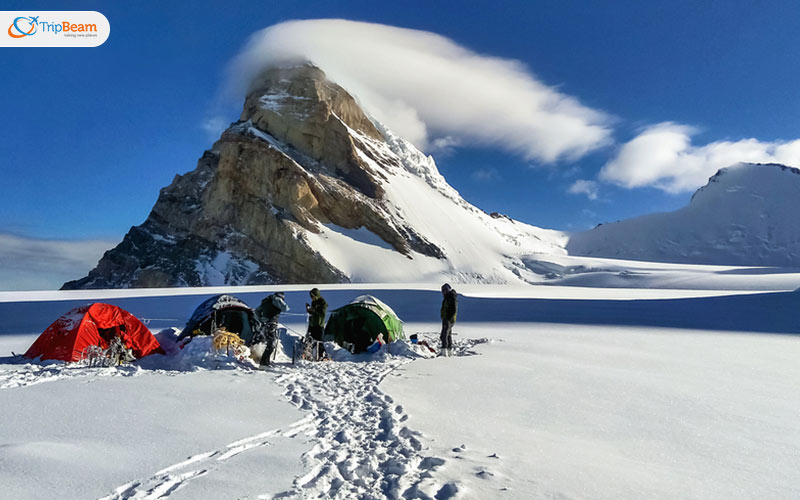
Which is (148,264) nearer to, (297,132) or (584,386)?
(297,132)

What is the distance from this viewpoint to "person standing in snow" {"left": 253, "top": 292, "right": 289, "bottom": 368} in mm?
10227

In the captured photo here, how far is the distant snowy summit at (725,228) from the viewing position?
119 metres

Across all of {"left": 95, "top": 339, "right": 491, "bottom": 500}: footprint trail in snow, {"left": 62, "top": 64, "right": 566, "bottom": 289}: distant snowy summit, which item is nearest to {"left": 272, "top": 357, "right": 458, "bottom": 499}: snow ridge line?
{"left": 95, "top": 339, "right": 491, "bottom": 500}: footprint trail in snow

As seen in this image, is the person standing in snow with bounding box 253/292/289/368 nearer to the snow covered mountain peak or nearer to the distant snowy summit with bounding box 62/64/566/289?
the distant snowy summit with bounding box 62/64/566/289

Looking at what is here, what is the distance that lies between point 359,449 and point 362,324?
27.8ft

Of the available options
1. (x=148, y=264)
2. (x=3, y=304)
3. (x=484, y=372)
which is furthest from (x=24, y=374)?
(x=148, y=264)

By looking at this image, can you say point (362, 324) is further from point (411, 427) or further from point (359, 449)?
point (359, 449)

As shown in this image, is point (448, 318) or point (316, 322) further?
point (448, 318)

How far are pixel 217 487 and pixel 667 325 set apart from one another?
64.1 feet

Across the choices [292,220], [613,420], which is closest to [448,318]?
[613,420]

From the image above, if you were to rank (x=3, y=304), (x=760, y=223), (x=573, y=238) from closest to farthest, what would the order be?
1. (x=3, y=304)
2. (x=760, y=223)
3. (x=573, y=238)

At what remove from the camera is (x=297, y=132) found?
80438 millimetres

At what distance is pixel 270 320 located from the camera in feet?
34.5

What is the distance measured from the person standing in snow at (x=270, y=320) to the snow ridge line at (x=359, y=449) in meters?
2.10
